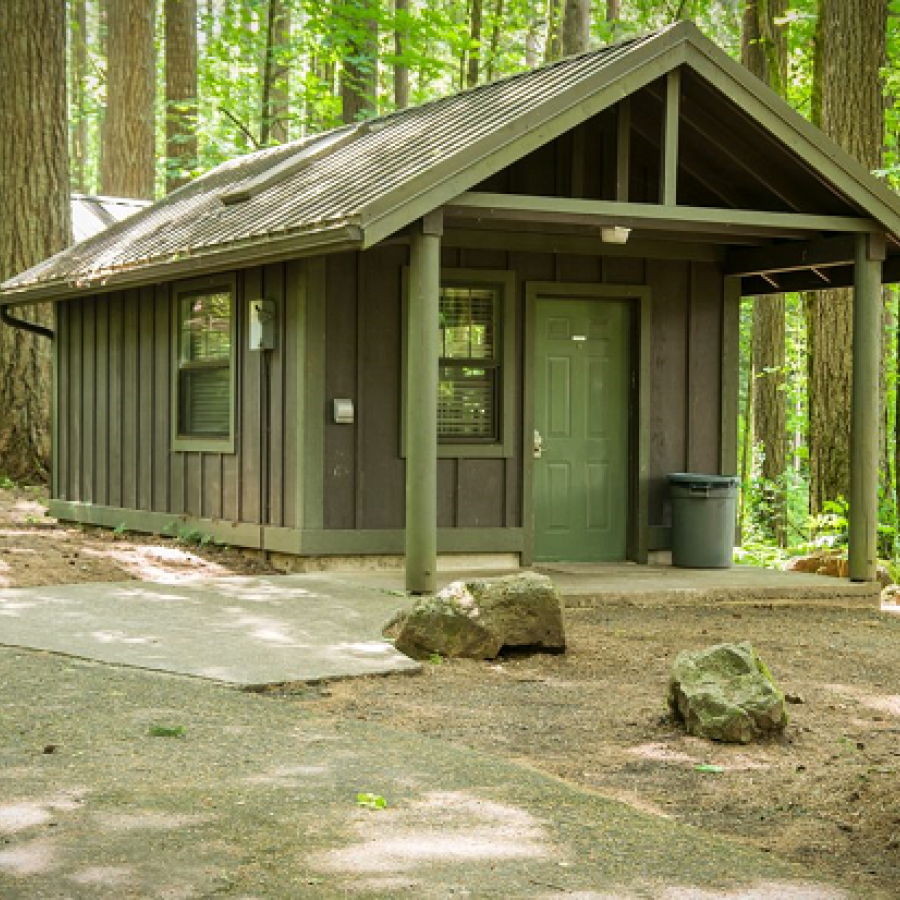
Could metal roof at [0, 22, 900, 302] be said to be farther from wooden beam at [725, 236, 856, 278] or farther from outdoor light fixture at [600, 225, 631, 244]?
outdoor light fixture at [600, 225, 631, 244]

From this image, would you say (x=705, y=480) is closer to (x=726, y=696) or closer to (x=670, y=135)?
(x=670, y=135)

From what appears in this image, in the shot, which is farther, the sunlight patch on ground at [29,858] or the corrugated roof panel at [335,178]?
the corrugated roof panel at [335,178]

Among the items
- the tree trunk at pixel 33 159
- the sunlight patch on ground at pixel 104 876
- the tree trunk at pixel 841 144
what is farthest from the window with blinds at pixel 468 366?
the sunlight patch on ground at pixel 104 876

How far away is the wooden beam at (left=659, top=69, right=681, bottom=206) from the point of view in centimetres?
1132

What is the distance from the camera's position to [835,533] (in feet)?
52.2

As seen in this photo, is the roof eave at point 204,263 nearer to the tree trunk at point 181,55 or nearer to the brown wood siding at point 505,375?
the brown wood siding at point 505,375

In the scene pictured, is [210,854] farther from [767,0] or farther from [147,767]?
[767,0]

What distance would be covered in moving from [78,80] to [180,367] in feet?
97.0

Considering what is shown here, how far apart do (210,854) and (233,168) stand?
12.4 m

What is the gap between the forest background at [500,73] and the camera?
634 inches

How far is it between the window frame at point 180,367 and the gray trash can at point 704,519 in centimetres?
394

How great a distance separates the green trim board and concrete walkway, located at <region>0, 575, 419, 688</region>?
20.0 inches

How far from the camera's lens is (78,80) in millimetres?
41281

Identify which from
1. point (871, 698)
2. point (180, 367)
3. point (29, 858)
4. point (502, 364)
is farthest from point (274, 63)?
point (29, 858)
